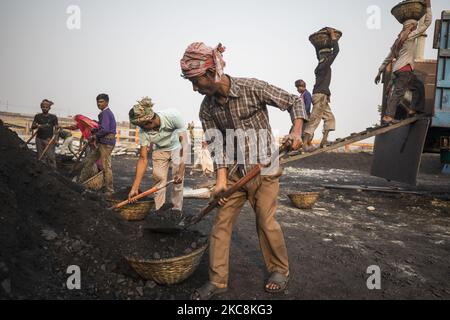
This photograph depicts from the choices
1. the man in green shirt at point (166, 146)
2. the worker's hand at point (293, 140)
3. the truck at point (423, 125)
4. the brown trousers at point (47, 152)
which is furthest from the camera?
the brown trousers at point (47, 152)

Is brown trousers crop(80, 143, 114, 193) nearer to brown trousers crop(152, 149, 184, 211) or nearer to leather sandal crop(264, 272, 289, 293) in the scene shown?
brown trousers crop(152, 149, 184, 211)

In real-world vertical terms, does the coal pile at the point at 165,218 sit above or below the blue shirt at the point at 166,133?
below

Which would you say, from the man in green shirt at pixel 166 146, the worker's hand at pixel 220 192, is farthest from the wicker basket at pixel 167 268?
the man in green shirt at pixel 166 146

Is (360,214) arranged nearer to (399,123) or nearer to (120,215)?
(399,123)

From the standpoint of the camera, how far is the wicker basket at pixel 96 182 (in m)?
5.98

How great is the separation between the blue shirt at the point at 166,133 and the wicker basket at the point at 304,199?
103 inches

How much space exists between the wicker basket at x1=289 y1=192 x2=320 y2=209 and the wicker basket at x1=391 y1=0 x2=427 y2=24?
3.65m

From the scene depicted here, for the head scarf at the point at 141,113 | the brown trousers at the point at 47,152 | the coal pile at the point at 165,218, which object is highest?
the head scarf at the point at 141,113

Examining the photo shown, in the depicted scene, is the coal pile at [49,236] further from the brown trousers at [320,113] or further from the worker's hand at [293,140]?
the brown trousers at [320,113]

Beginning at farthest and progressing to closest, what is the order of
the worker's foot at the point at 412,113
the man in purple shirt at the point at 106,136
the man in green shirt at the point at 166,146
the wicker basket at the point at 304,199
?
the man in purple shirt at the point at 106,136, the worker's foot at the point at 412,113, the wicker basket at the point at 304,199, the man in green shirt at the point at 166,146

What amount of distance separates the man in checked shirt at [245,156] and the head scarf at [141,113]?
1.64m

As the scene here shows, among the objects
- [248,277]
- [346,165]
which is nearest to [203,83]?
[248,277]

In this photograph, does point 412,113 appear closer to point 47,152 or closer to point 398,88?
point 398,88

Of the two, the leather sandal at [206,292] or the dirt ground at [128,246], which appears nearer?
the leather sandal at [206,292]
